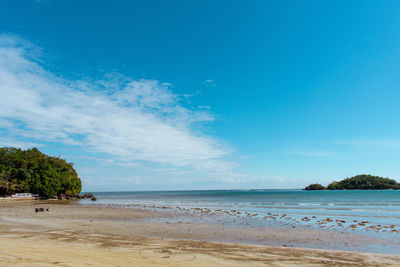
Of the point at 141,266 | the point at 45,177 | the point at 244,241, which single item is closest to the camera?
the point at 141,266

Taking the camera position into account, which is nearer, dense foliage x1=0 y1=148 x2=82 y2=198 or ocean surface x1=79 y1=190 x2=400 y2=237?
ocean surface x1=79 y1=190 x2=400 y2=237

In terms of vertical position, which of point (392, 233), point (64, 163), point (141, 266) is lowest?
point (392, 233)

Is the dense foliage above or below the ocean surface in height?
above

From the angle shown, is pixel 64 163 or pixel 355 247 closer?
pixel 355 247

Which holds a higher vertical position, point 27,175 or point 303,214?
point 27,175

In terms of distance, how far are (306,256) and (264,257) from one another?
2.16m

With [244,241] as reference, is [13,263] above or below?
above

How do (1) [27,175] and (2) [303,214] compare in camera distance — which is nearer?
(2) [303,214]

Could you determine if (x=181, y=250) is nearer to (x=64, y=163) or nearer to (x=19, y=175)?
(x=19, y=175)

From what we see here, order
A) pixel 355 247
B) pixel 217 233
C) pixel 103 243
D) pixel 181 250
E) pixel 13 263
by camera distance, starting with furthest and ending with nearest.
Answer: pixel 217 233
pixel 355 247
pixel 103 243
pixel 181 250
pixel 13 263

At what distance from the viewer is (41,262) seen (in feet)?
23.5

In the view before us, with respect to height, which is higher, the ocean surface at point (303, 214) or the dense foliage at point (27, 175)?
the dense foliage at point (27, 175)

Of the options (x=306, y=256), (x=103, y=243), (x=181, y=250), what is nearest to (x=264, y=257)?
(x=306, y=256)

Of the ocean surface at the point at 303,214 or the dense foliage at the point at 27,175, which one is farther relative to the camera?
the dense foliage at the point at 27,175
